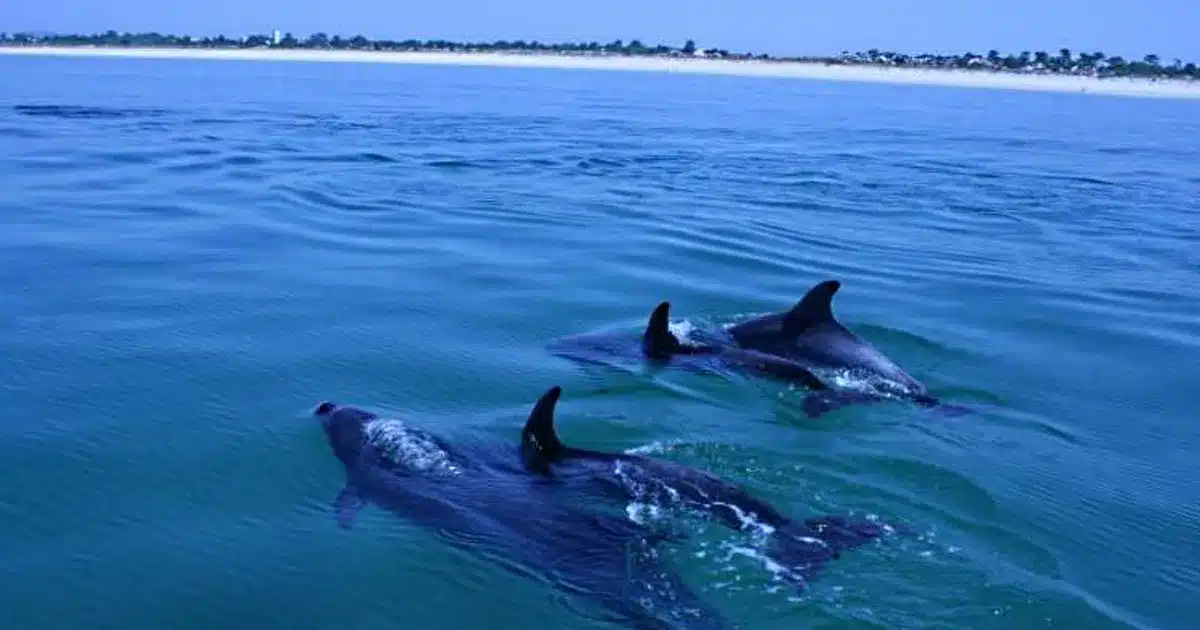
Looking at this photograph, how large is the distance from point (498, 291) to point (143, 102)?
4256cm

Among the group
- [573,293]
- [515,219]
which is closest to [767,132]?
[515,219]

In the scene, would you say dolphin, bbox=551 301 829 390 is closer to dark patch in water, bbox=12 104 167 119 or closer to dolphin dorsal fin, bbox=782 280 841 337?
dolphin dorsal fin, bbox=782 280 841 337

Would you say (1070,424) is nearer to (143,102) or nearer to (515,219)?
(515,219)

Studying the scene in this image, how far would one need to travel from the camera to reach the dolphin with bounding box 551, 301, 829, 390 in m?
14.4

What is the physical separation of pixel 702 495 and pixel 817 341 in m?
5.58

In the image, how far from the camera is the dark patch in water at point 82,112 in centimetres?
4494

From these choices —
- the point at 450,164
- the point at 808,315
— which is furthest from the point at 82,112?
the point at 808,315

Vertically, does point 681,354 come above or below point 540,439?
below

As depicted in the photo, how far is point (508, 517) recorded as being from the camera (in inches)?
383

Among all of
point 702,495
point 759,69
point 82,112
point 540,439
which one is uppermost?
point 759,69

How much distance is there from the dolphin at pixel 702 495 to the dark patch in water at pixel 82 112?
1553 inches

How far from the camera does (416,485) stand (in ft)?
34.6

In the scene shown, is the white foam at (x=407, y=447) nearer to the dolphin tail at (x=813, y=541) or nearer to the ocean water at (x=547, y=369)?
the ocean water at (x=547, y=369)

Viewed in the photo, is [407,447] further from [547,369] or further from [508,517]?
[547,369]
